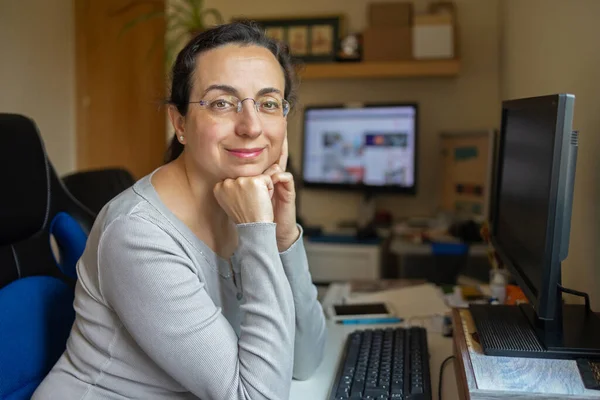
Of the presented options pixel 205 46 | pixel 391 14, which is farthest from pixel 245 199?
pixel 391 14

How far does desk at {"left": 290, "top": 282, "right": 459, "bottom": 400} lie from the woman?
0.12ft

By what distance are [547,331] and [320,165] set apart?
196 centimetres

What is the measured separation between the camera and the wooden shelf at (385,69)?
2707 mm

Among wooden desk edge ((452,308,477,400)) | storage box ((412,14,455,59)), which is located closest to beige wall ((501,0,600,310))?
wooden desk edge ((452,308,477,400))

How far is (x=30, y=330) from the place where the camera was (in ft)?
3.51

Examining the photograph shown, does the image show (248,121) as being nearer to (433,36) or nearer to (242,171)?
(242,171)

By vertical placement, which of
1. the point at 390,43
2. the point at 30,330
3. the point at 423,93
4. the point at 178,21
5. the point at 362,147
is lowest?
the point at 30,330

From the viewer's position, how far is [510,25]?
2381 mm

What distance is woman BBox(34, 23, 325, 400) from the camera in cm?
91

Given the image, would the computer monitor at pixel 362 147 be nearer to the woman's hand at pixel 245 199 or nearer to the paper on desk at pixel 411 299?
the paper on desk at pixel 411 299

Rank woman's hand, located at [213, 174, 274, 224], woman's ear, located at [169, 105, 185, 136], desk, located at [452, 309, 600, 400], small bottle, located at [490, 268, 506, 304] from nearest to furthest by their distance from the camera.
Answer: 1. desk, located at [452, 309, 600, 400]
2. woman's hand, located at [213, 174, 274, 224]
3. woman's ear, located at [169, 105, 185, 136]
4. small bottle, located at [490, 268, 506, 304]

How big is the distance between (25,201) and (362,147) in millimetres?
1802

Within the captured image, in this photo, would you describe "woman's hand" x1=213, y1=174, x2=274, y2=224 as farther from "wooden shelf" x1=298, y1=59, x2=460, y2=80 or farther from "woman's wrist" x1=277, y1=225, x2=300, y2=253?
"wooden shelf" x1=298, y1=59, x2=460, y2=80

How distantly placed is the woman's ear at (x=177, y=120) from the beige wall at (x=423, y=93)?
1.76 metres
